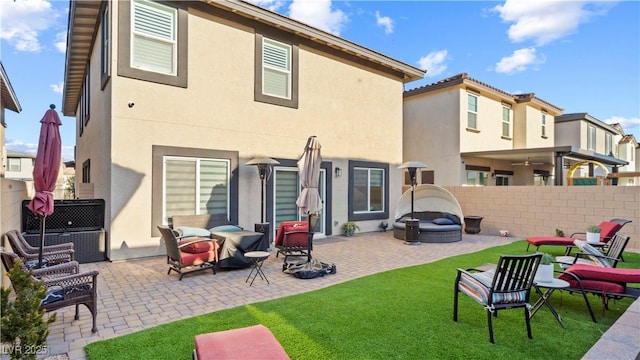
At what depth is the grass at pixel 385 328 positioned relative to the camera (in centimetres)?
370

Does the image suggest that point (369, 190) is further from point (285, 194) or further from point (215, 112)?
point (215, 112)

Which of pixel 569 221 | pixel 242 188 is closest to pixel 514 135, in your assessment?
pixel 569 221

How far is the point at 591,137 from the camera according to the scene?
23812 millimetres

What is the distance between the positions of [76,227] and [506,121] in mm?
20381

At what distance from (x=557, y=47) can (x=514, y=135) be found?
579cm

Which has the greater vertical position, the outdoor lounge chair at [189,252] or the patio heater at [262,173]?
the patio heater at [262,173]

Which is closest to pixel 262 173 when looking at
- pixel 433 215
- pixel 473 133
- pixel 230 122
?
pixel 230 122

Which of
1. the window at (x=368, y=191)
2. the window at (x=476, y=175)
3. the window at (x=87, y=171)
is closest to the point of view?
the window at (x=87, y=171)

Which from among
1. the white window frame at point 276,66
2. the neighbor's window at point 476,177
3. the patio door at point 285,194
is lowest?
the patio door at point 285,194

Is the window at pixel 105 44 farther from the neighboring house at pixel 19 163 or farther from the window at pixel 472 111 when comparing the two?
the neighboring house at pixel 19 163

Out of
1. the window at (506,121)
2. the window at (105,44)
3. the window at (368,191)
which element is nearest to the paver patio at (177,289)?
the window at (368,191)

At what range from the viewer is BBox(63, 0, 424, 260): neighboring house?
26.7ft

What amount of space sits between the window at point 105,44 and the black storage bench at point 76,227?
10.7ft

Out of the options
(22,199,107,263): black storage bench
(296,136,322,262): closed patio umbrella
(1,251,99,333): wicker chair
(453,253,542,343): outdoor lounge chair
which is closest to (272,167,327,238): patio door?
(296,136,322,262): closed patio umbrella
